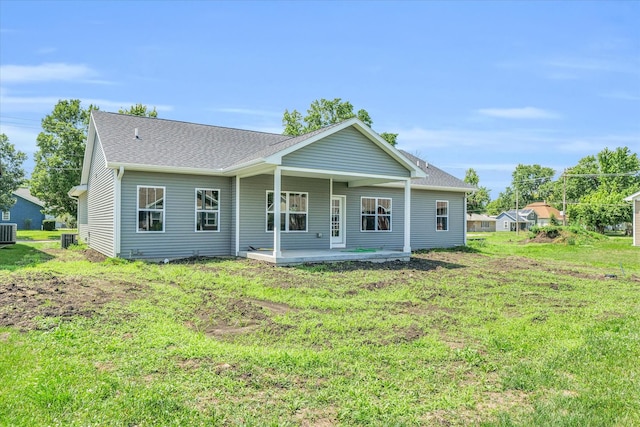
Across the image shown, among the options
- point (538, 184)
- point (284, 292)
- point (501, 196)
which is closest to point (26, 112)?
point (284, 292)

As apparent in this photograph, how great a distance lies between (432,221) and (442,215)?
Result: 0.76 meters

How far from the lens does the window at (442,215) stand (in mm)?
19391

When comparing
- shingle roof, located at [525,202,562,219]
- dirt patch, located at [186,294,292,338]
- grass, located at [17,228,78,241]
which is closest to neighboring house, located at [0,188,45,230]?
grass, located at [17,228,78,241]

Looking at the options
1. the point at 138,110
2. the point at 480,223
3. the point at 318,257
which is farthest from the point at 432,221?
the point at 480,223

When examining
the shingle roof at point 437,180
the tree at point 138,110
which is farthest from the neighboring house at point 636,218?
the tree at point 138,110

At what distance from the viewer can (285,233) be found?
576 inches

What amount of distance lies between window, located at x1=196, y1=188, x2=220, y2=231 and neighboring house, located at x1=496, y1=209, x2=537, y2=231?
191ft

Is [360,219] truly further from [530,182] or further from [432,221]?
[530,182]

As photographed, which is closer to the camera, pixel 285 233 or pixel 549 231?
pixel 285 233

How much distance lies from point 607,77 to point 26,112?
41.6 metres

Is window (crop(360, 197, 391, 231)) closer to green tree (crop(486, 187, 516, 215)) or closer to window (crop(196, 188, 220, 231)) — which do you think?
window (crop(196, 188, 220, 231))

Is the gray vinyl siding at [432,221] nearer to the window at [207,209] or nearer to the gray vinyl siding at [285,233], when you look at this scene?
the gray vinyl siding at [285,233]

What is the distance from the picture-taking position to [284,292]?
7918 mm

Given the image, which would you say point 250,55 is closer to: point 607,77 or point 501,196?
point 607,77
